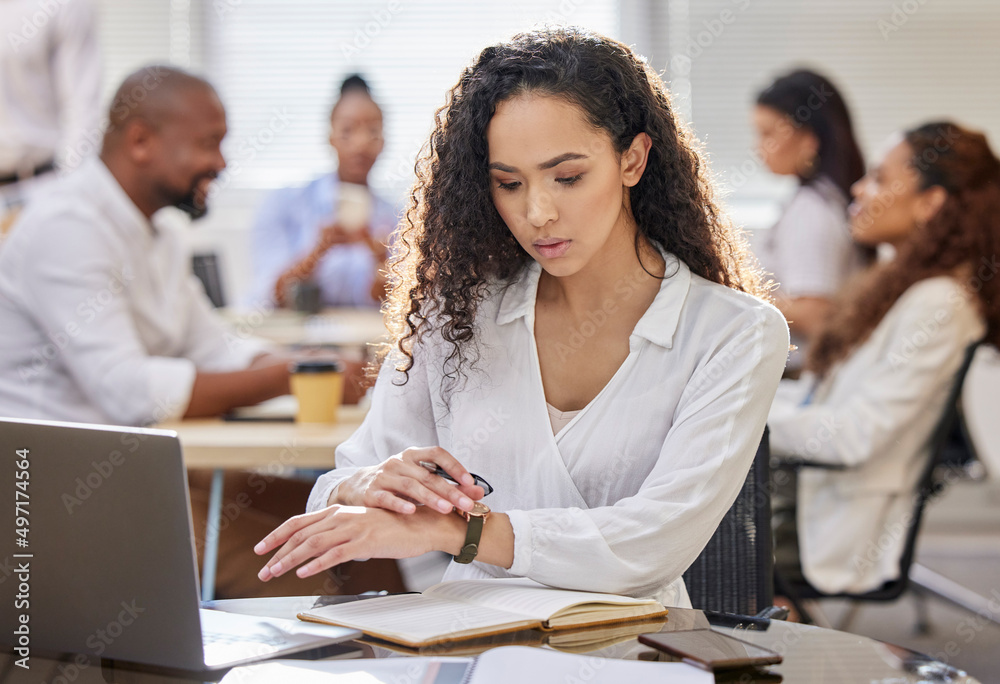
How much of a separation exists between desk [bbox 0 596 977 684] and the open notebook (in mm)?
39

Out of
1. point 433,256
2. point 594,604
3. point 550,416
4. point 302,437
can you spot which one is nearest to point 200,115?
point 302,437

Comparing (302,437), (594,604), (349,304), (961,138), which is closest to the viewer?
(594,604)

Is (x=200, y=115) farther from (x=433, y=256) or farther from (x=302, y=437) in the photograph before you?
(x=433, y=256)

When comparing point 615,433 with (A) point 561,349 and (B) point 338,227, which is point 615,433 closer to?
(A) point 561,349

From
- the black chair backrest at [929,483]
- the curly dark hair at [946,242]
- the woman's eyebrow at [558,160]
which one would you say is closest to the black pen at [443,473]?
the woman's eyebrow at [558,160]

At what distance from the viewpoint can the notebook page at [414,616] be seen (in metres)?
0.93

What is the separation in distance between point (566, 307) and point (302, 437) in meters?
0.64

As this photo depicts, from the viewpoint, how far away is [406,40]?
4.80 meters

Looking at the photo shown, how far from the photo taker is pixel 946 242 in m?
2.45

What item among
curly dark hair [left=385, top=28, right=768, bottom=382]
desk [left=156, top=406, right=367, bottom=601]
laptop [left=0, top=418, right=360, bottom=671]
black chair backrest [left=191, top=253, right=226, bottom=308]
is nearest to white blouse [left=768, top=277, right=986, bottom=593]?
curly dark hair [left=385, top=28, right=768, bottom=382]

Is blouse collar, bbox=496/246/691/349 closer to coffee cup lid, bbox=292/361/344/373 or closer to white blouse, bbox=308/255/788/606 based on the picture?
white blouse, bbox=308/255/788/606

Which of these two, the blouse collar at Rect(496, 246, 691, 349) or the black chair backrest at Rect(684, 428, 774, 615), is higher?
the blouse collar at Rect(496, 246, 691, 349)

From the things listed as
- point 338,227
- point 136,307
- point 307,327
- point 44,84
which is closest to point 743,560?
point 136,307

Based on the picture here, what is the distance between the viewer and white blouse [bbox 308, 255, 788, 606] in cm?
115
